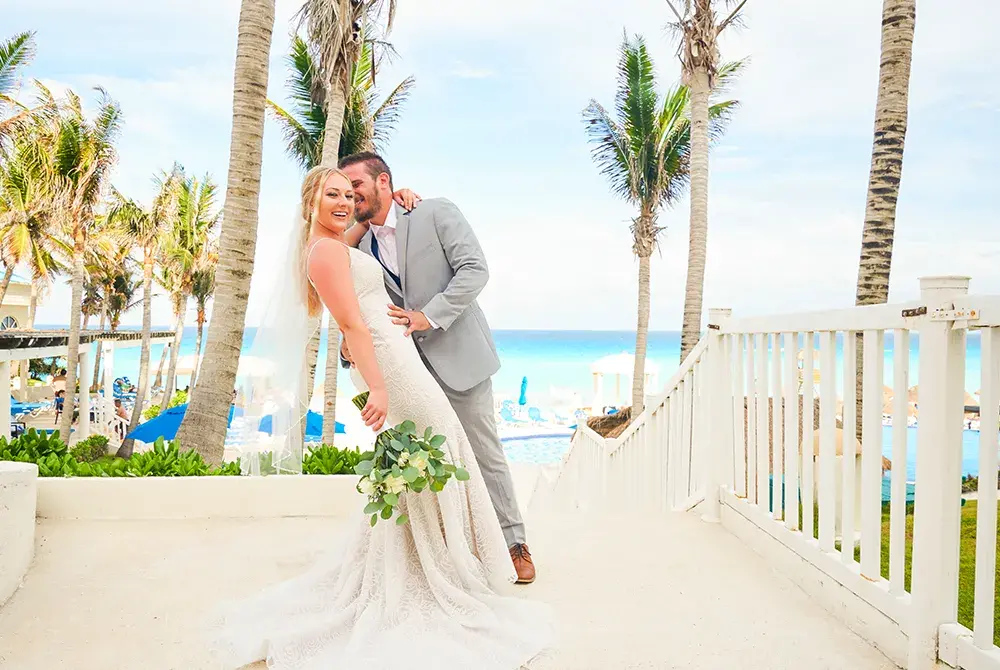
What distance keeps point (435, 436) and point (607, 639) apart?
1.00m

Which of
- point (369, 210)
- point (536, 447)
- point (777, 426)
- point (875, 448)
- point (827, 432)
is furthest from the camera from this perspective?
point (536, 447)

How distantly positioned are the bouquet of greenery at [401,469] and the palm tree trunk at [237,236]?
→ 12.4 feet

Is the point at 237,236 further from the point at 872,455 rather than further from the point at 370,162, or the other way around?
the point at 872,455

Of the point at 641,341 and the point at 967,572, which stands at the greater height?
the point at 641,341

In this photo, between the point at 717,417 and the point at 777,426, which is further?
the point at 717,417

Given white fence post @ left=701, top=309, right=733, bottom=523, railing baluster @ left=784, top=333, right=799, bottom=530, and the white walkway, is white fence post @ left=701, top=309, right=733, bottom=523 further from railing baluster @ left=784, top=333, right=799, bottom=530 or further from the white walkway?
railing baluster @ left=784, top=333, right=799, bottom=530

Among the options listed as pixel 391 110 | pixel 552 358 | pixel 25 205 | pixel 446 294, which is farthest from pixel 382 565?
pixel 552 358

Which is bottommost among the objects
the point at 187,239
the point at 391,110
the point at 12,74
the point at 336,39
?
the point at 187,239

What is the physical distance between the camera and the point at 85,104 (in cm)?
Result: 2072

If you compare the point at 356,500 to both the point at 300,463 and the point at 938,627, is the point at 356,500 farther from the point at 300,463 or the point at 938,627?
the point at 938,627

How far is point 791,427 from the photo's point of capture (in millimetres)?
3438

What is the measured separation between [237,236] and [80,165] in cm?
1524

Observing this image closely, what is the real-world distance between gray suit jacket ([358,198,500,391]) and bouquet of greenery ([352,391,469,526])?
0.48 meters

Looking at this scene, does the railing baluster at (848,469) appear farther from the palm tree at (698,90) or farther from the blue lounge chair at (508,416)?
the blue lounge chair at (508,416)
